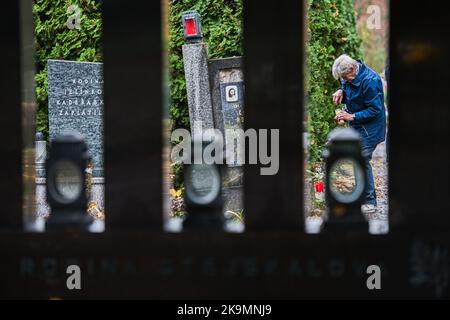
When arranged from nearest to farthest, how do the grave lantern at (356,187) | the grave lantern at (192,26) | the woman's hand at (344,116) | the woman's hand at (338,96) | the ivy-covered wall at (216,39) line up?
the grave lantern at (356,187) → the woman's hand at (344,116) → the woman's hand at (338,96) → the grave lantern at (192,26) → the ivy-covered wall at (216,39)

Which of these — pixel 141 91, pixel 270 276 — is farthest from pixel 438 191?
pixel 141 91

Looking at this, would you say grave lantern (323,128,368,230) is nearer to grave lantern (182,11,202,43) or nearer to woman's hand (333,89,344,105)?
woman's hand (333,89,344,105)

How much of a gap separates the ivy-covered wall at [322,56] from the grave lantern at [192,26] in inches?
57.4

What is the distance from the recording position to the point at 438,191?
228cm

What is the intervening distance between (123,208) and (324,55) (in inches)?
269

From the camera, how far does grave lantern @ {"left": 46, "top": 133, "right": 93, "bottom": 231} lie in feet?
7.46

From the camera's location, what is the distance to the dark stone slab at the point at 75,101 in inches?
322

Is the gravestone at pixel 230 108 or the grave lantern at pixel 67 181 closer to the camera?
the grave lantern at pixel 67 181

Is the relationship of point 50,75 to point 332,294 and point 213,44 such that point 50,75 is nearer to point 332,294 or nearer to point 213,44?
point 213,44

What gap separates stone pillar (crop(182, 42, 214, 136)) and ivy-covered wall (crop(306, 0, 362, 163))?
4.30 feet

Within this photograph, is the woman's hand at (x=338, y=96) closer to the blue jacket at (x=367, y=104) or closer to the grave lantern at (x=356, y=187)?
the blue jacket at (x=367, y=104)

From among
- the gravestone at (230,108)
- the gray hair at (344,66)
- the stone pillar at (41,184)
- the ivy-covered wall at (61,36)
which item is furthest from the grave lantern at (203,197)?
the ivy-covered wall at (61,36)

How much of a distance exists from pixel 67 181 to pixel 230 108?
17.6 feet

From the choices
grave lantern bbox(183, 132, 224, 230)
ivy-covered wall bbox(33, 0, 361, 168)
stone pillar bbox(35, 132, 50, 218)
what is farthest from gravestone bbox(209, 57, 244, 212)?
grave lantern bbox(183, 132, 224, 230)
